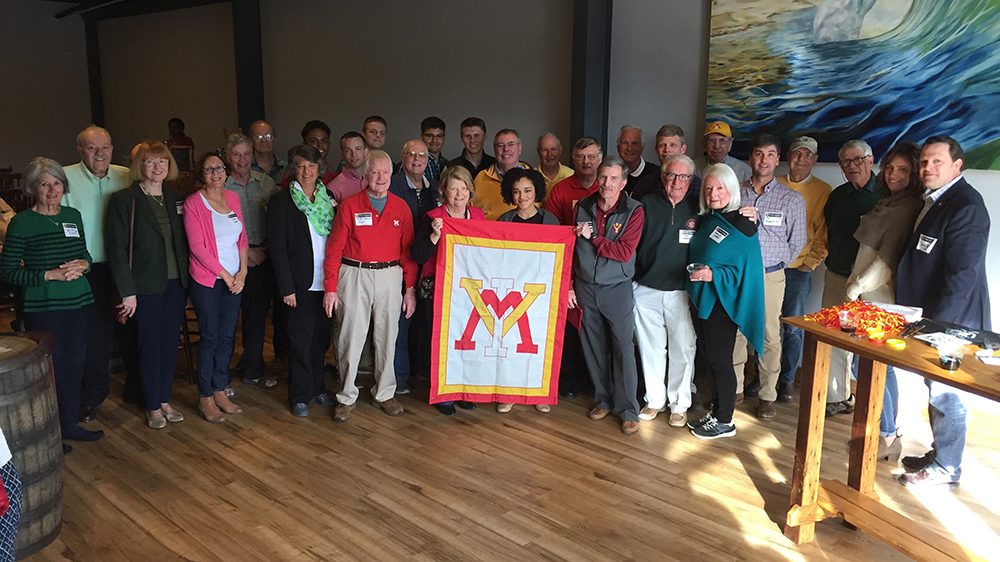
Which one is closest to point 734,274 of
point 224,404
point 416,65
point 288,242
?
point 288,242

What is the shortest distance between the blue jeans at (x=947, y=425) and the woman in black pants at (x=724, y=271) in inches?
30.7

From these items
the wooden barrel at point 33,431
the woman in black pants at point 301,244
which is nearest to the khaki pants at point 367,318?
the woman in black pants at point 301,244

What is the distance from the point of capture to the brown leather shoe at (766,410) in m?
4.16

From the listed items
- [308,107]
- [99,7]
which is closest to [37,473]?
[308,107]

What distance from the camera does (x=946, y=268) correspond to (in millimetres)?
3121

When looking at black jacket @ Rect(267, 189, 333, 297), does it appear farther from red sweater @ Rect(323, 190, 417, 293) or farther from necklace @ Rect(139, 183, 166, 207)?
necklace @ Rect(139, 183, 166, 207)

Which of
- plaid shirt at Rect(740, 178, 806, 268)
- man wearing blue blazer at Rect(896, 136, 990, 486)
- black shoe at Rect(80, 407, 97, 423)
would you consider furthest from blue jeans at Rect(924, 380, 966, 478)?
black shoe at Rect(80, 407, 97, 423)

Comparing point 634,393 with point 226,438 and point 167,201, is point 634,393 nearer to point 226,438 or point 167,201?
point 226,438

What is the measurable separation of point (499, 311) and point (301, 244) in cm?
109

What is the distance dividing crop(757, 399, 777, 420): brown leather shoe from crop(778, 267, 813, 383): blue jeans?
0.36 metres

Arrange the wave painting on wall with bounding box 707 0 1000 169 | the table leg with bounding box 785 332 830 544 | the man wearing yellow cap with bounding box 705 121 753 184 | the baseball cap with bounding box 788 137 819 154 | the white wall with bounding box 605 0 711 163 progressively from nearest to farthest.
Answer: the table leg with bounding box 785 332 830 544, the wave painting on wall with bounding box 707 0 1000 169, the baseball cap with bounding box 788 137 819 154, the man wearing yellow cap with bounding box 705 121 753 184, the white wall with bounding box 605 0 711 163

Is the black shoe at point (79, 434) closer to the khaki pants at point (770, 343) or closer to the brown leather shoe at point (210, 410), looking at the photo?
the brown leather shoe at point (210, 410)

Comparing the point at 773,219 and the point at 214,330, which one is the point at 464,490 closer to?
the point at 214,330

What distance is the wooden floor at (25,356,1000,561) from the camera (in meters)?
2.83
